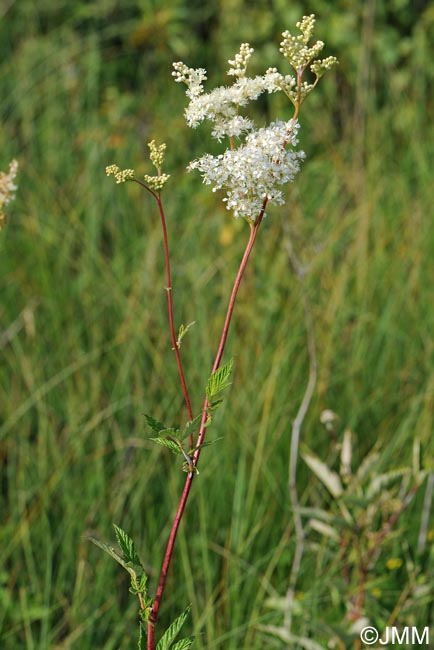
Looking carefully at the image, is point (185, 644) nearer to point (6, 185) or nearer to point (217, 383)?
point (217, 383)

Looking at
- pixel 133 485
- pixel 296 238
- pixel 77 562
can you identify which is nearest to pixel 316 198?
pixel 296 238

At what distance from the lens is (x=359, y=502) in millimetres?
1653

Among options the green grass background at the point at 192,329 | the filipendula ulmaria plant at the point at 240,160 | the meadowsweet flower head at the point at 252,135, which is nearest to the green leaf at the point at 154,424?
the filipendula ulmaria plant at the point at 240,160

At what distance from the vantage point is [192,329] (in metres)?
2.55

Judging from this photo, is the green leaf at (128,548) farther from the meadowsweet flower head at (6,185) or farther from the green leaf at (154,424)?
the meadowsweet flower head at (6,185)

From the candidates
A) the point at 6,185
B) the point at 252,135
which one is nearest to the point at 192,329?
the point at 6,185

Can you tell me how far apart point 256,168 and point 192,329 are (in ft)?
5.46

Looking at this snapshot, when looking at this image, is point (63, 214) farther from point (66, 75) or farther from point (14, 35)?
point (14, 35)

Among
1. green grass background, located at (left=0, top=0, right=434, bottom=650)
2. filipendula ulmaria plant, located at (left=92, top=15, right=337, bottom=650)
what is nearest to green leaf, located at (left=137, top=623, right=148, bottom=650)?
filipendula ulmaria plant, located at (left=92, top=15, right=337, bottom=650)

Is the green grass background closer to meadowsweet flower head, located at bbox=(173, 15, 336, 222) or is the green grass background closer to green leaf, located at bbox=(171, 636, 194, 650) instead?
green leaf, located at bbox=(171, 636, 194, 650)

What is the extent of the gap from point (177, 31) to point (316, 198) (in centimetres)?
140

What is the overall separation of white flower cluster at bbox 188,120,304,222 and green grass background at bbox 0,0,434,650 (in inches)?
23.3

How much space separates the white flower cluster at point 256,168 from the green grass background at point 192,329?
59 cm

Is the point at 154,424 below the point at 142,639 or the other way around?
the other way around
